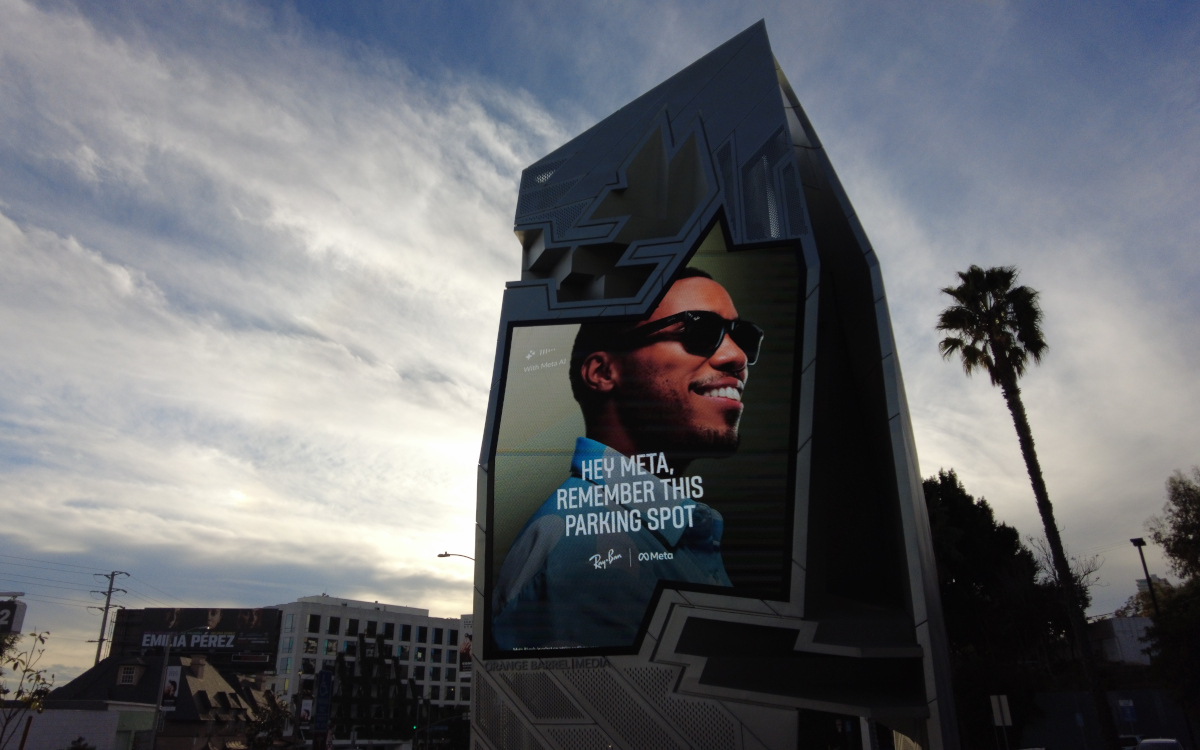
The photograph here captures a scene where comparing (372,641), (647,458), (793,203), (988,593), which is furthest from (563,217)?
(372,641)

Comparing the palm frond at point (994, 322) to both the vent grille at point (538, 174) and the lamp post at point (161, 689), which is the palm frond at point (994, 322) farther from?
the lamp post at point (161, 689)

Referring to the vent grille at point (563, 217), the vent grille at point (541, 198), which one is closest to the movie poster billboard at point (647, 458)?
the vent grille at point (563, 217)

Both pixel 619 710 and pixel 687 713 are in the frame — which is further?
pixel 619 710

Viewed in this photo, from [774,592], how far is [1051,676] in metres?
30.9

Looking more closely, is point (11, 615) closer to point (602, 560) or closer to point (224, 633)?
point (602, 560)

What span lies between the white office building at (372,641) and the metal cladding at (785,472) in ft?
246

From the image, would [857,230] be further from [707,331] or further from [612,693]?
[612,693]

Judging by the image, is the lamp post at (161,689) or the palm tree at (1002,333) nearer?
the palm tree at (1002,333)

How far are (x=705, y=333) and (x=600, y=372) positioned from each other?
10.3ft

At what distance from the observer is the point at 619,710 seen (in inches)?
710

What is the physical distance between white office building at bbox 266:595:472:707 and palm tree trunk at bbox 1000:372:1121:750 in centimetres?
7564

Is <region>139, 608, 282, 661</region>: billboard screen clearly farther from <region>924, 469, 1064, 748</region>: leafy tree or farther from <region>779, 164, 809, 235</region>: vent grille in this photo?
<region>779, 164, 809, 235</region>: vent grille

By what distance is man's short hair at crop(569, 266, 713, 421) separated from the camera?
2160 centimetres

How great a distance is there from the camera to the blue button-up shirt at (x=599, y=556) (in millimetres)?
18906
